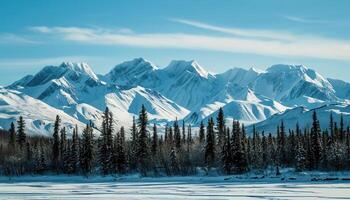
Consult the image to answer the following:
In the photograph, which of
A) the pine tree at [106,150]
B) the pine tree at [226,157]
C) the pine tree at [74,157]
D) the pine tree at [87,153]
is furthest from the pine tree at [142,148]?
the pine tree at [226,157]

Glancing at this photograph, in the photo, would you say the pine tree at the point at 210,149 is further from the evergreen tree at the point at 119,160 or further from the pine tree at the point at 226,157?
the evergreen tree at the point at 119,160

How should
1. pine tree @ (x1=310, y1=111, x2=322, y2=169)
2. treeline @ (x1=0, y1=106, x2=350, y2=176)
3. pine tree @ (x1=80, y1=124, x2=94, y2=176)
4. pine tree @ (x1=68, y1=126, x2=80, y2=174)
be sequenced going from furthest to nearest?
1. pine tree @ (x1=68, y1=126, x2=80, y2=174)
2. pine tree @ (x1=80, y1=124, x2=94, y2=176)
3. pine tree @ (x1=310, y1=111, x2=322, y2=169)
4. treeline @ (x1=0, y1=106, x2=350, y2=176)

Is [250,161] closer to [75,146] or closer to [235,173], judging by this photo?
[235,173]

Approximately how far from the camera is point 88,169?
125375mm

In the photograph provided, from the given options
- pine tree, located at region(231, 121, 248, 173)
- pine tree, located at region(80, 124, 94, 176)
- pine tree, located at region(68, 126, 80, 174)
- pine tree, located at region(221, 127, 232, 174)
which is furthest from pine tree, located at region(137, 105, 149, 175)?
pine tree, located at region(231, 121, 248, 173)

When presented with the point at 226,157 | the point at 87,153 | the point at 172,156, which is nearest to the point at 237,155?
the point at 226,157

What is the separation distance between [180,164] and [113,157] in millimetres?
14963

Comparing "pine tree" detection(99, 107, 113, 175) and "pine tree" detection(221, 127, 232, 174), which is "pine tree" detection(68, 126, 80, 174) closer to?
"pine tree" detection(99, 107, 113, 175)

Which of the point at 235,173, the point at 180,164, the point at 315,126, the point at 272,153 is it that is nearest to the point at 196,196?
the point at 235,173

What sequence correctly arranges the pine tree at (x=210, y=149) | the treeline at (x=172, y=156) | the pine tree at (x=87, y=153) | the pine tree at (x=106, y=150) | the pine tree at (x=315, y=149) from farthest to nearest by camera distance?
the pine tree at (x=87, y=153), the pine tree at (x=315, y=149), the pine tree at (x=210, y=149), the pine tree at (x=106, y=150), the treeline at (x=172, y=156)

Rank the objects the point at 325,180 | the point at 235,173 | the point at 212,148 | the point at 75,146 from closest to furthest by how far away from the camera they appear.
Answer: the point at 325,180 → the point at 235,173 → the point at 212,148 → the point at 75,146

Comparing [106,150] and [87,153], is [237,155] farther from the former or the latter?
[87,153]

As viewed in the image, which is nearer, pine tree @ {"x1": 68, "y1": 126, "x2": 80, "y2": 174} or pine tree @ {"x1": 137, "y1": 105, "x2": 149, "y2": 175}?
pine tree @ {"x1": 137, "y1": 105, "x2": 149, "y2": 175}

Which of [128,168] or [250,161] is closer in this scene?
[128,168]
